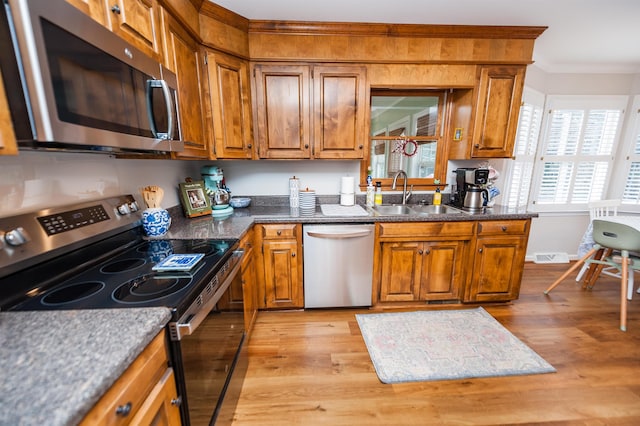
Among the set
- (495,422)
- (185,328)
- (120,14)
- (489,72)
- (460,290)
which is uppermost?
(489,72)

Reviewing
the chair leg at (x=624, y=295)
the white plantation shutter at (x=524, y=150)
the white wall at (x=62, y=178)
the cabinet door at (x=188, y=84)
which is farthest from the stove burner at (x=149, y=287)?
the white plantation shutter at (x=524, y=150)

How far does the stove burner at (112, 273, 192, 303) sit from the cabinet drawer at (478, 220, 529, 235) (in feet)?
7.41

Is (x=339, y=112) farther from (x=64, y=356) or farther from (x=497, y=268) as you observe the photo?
(x=64, y=356)

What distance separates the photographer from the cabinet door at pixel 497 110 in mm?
2141

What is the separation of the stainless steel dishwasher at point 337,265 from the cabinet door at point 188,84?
3.32 feet

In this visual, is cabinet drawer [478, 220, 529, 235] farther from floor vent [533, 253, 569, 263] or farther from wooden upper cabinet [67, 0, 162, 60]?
wooden upper cabinet [67, 0, 162, 60]

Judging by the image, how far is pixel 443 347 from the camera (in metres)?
1.79

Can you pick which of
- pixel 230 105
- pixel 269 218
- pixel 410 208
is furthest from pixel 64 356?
pixel 410 208

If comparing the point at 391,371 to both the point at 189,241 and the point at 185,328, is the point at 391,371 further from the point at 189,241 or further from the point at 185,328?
the point at 189,241

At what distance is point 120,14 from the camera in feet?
3.26

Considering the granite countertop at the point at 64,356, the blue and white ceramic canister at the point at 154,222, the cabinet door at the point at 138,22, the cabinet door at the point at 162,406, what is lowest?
the cabinet door at the point at 162,406

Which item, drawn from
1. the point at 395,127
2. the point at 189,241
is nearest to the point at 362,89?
the point at 395,127

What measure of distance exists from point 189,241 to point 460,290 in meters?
2.30

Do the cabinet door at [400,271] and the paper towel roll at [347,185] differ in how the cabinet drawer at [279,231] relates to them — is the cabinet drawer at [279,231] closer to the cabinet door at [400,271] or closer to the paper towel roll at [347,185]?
the paper towel roll at [347,185]
